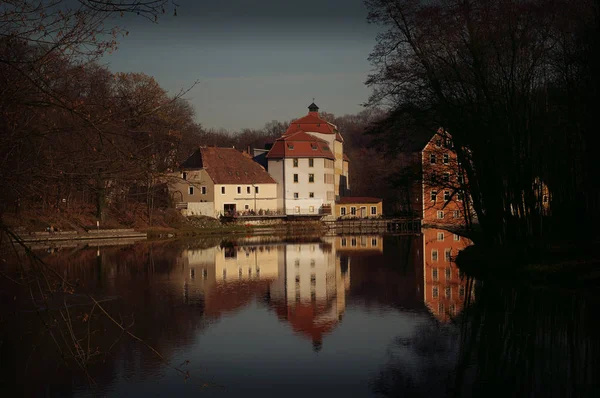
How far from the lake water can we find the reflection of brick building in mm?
81

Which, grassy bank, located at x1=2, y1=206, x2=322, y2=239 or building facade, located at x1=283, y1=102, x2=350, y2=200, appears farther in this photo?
building facade, located at x1=283, y1=102, x2=350, y2=200

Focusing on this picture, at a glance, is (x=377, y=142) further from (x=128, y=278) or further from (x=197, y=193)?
(x=197, y=193)

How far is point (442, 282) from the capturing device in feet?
82.1

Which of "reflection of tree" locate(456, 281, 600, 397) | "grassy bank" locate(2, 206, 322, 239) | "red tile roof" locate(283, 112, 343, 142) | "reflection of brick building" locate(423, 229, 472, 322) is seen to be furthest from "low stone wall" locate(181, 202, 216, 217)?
"reflection of tree" locate(456, 281, 600, 397)

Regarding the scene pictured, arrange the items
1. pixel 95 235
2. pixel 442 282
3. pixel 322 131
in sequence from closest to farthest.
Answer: pixel 442 282 → pixel 95 235 → pixel 322 131

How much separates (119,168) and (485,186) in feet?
61.0

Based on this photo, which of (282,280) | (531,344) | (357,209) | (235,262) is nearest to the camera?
(531,344)

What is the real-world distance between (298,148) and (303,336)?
171 feet

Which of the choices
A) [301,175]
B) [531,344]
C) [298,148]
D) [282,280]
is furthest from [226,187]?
[531,344]

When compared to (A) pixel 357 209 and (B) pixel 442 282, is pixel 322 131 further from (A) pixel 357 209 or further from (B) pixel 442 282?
(B) pixel 442 282

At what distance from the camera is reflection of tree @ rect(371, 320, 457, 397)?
39.8ft

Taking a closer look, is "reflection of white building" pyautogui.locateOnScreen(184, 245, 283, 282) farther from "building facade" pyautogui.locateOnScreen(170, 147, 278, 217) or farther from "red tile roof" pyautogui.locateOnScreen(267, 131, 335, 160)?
"red tile roof" pyautogui.locateOnScreen(267, 131, 335, 160)

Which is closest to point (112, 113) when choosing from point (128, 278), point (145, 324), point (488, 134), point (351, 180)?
point (145, 324)

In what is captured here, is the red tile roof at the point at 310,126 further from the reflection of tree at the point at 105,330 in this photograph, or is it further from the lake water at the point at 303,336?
the lake water at the point at 303,336
